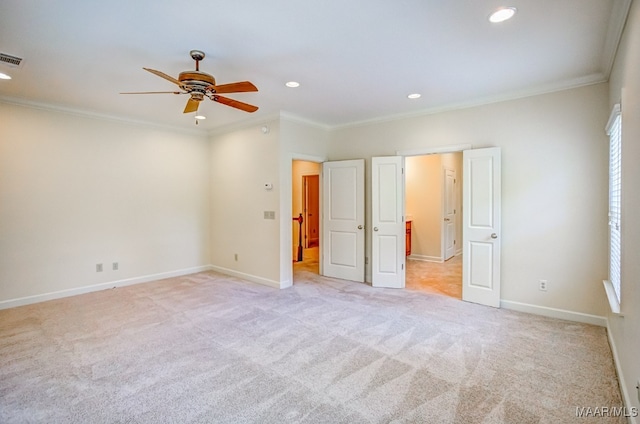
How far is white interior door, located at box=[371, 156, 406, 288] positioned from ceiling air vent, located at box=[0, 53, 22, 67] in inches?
171

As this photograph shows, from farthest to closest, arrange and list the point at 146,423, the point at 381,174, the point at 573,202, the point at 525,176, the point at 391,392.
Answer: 1. the point at 381,174
2. the point at 525,176
3. the point at 573,202
4. the point at 391,392
5. the point at 146,423

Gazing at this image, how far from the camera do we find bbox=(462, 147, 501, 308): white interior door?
4020mm

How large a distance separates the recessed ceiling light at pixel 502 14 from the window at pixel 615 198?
45.8 inches

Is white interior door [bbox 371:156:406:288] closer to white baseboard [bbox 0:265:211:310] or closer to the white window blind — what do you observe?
the white window blind

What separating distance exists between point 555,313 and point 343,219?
318cm

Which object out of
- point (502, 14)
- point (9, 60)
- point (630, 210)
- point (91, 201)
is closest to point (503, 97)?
point (502, 14)

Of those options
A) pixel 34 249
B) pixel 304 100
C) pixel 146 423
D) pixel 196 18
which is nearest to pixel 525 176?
pixel 304 100

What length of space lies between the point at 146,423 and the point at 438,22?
3.43m

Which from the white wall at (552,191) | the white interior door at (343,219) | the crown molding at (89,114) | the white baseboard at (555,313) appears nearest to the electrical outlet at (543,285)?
the white wall at (552,191)

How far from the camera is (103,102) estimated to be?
433 cm

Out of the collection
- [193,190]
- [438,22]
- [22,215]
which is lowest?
[22,215]

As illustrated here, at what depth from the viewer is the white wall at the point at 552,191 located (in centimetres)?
345

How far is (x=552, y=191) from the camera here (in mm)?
3686

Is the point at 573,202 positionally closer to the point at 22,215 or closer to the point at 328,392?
the point at 328,392
